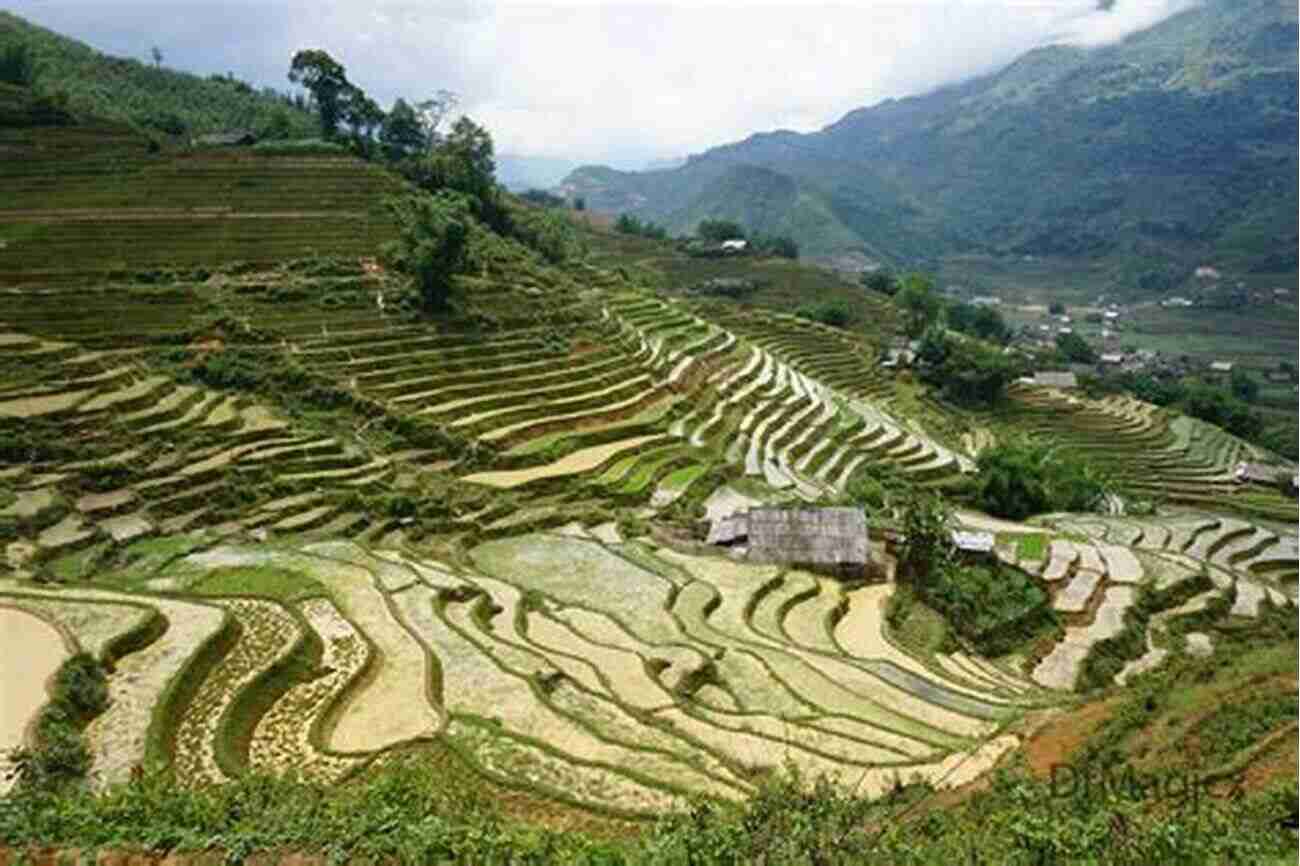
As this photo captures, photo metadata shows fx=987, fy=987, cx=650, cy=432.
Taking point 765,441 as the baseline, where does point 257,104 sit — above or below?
above

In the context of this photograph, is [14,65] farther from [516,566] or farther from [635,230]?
[635,230]

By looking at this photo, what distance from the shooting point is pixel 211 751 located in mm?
11406

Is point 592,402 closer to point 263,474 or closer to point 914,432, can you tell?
point 263,474

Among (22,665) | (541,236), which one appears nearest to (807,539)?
(22,665)

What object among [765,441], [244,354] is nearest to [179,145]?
[244,354]

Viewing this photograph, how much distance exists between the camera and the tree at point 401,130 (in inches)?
1938

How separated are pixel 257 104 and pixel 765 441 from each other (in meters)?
56.2

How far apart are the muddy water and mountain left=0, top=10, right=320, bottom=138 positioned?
139ft

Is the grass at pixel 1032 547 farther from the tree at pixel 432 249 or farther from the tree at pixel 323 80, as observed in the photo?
the tree at pixel 323 80

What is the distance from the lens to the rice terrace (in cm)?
928

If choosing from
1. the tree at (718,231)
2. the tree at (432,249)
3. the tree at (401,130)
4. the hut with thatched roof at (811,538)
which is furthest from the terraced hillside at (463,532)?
the tree at (718,231)

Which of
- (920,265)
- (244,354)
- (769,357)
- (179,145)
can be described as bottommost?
(920,265)

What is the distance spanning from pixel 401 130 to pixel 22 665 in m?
41.8

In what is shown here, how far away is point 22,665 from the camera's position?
12320 mm
